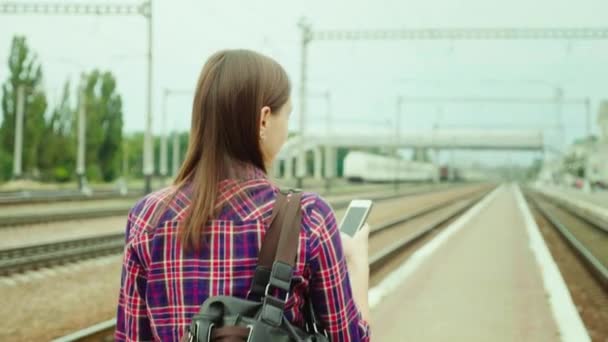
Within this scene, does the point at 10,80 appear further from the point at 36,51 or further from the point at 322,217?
the point at 322,217

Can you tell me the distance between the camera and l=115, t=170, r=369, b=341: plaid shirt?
158 cm

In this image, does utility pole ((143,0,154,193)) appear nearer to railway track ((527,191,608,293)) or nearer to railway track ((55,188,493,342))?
railway track ((55,188,493,342))

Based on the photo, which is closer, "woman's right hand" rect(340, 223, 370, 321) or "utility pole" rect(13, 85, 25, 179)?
"woman's right hand" rect(340, 223, 370, 321)

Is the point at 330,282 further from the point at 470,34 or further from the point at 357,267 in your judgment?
the point at 470,34

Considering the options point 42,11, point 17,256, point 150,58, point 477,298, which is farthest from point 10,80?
point 477,298

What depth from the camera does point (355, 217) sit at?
2023mm

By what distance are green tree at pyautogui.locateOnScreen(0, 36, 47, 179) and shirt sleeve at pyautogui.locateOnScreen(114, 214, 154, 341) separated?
26922 millimetres

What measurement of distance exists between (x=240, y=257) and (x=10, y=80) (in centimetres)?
2918

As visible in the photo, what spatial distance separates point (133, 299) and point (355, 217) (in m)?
0.69

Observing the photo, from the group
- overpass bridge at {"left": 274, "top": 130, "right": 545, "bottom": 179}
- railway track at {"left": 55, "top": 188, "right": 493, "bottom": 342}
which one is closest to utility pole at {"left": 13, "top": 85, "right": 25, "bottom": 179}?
railway track at {"left": 55, "top": 188, "right": 493, "bottom": 342}

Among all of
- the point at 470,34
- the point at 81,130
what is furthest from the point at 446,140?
the point at 81,130

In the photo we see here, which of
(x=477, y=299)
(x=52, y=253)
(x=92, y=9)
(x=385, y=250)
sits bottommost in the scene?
(x=477, y=299)

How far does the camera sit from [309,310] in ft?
5.55

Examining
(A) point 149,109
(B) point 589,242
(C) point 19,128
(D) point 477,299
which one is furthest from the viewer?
(C) point 19,128
